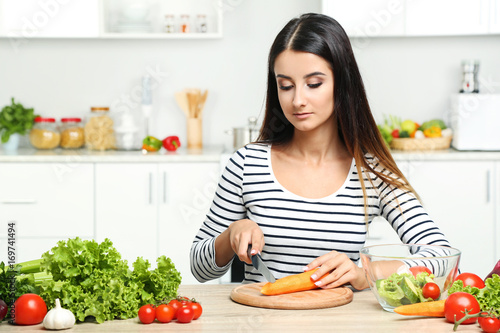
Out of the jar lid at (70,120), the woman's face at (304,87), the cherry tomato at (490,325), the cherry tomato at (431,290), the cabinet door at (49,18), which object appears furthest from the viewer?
the jar lid at (70,120)

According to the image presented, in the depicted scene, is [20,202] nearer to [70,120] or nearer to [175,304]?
[70,120]

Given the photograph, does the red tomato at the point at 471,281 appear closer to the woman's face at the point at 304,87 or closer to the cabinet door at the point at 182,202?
the woman's face at the point at 304,87

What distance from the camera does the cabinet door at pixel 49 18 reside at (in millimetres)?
3660

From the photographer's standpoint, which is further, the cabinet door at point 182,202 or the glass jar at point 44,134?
the glass jar at point 44,134

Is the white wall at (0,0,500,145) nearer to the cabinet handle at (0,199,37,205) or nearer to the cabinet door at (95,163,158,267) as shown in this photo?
→ the cabinet door at (95,163,158,267)

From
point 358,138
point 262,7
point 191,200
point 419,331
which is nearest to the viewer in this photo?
point 419,331

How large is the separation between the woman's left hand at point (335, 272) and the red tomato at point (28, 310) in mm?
543

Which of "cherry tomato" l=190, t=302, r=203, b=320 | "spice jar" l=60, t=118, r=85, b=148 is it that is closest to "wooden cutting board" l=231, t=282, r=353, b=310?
"cherry tomato" l=190, t=302, r=203, b=320

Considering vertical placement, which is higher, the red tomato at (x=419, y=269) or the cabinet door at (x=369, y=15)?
the cabinet door at (x=369, y=15)

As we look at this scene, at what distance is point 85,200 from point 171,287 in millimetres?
2262


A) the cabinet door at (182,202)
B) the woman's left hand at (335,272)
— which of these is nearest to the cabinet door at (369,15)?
the cabinet door at (182,202)

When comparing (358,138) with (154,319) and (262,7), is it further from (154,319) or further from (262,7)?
(262,7)

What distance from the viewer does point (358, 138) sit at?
1.78m

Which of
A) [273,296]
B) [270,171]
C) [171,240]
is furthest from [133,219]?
[273,296]
